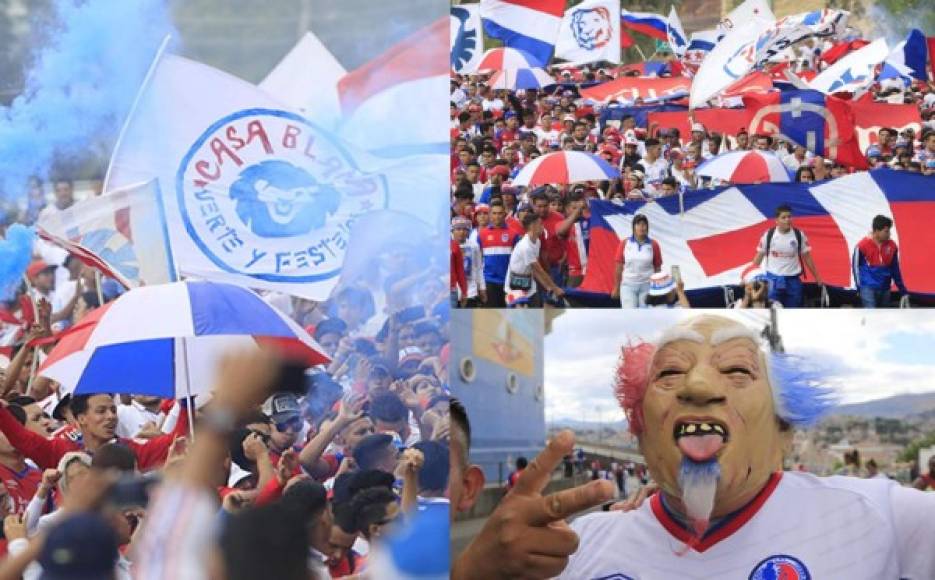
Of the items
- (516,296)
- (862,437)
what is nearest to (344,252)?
(862,437)

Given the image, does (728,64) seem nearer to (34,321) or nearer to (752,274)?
(752,274)

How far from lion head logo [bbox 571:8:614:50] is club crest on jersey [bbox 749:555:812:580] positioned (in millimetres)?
9184

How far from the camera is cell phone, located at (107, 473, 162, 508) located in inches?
105

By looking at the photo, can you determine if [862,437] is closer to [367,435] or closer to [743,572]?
[743,572]

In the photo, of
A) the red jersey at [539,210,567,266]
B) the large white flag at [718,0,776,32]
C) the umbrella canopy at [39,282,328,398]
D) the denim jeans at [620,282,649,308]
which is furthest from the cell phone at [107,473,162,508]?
the large white flag at [718,0,776,32]

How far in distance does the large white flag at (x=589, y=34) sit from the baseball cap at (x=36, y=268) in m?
9.46

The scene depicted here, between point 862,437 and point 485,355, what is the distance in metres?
1.04

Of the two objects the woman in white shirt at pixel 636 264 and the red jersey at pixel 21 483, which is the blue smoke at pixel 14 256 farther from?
the woman in white shirt at pixel 636 264

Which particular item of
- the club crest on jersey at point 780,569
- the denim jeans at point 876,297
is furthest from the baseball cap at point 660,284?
the club crest on jersey at point 780,569

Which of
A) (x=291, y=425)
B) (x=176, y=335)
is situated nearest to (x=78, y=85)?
(x=176, y=335)

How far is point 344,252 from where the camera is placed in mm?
2713

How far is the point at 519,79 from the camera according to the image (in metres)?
11.6

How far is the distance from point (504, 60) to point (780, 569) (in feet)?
28.8

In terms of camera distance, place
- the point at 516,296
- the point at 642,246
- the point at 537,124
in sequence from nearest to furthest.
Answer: the point at 642,246, the point at 516,296, the point at 537,124
